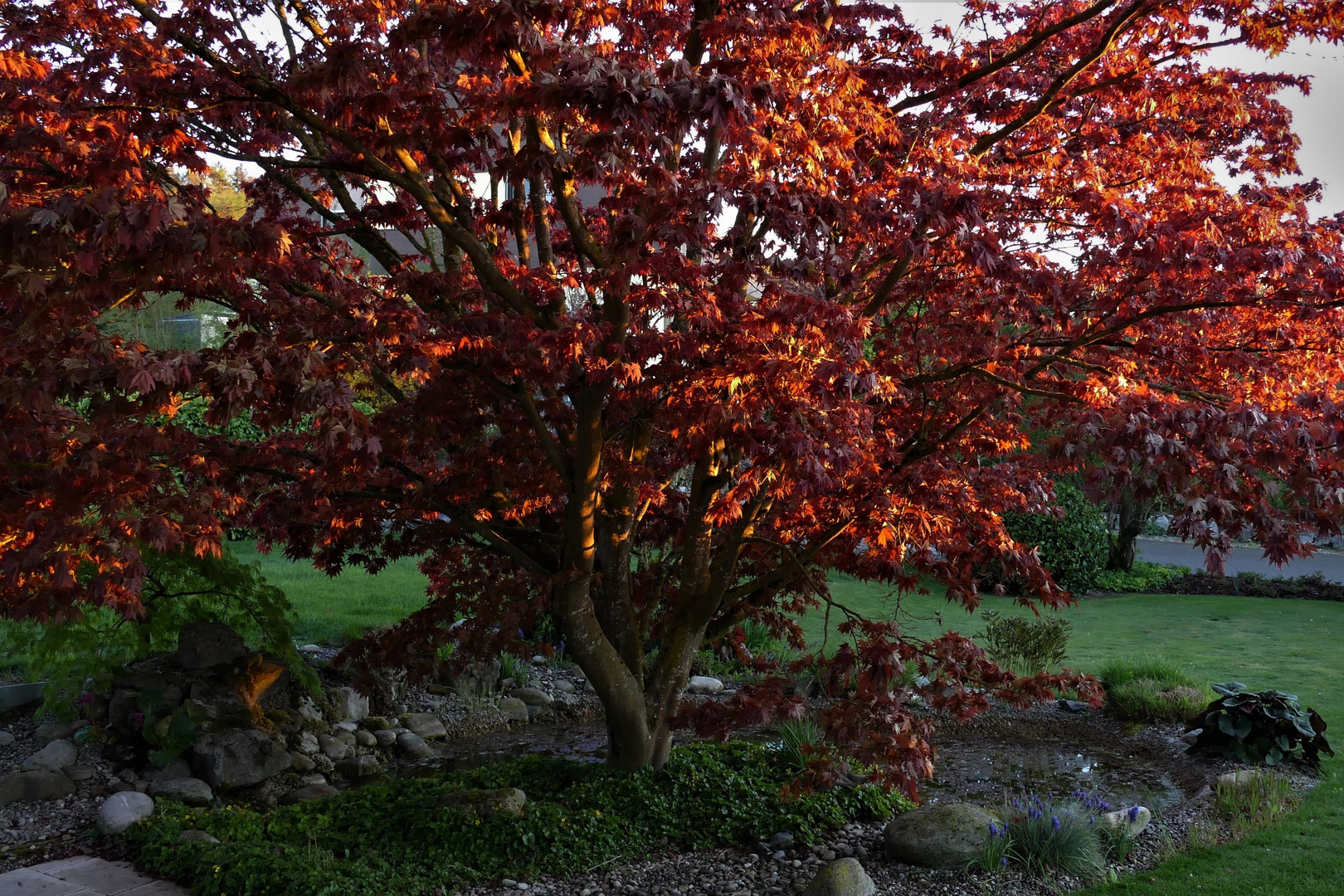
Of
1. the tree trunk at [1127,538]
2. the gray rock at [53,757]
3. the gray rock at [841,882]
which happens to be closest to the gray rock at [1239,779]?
the gray rock at [841,882]

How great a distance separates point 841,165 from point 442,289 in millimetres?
2117

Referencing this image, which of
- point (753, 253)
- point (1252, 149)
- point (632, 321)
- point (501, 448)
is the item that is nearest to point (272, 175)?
point (501, 448)

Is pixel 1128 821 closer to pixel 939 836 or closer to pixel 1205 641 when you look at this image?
pixel 939 836

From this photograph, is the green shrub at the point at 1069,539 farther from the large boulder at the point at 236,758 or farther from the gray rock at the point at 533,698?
the large boulder at the point at 236,758

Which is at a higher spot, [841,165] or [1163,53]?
[1163,53]

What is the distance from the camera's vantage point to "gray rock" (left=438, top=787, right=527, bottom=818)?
16.4ft

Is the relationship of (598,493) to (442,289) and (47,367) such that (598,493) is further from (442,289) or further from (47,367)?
(47,367)

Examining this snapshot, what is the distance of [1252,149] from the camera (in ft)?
20.8

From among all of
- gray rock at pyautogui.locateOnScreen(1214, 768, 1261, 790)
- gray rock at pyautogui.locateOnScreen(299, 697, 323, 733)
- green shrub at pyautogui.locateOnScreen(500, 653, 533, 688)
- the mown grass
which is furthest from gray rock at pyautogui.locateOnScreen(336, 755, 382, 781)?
gray rock at pyautogui.locateOnScreen(1214, 768, 1261, 790)

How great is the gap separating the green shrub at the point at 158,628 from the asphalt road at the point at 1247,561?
14.2m

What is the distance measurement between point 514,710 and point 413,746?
1014 millimetres

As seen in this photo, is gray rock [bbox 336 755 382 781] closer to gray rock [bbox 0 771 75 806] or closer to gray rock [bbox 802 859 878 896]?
gray rock [bbox 0 771 75 806]

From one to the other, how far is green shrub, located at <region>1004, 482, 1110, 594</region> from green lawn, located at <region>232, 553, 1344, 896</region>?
0.71 metres

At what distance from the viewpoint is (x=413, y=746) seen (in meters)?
7.14
